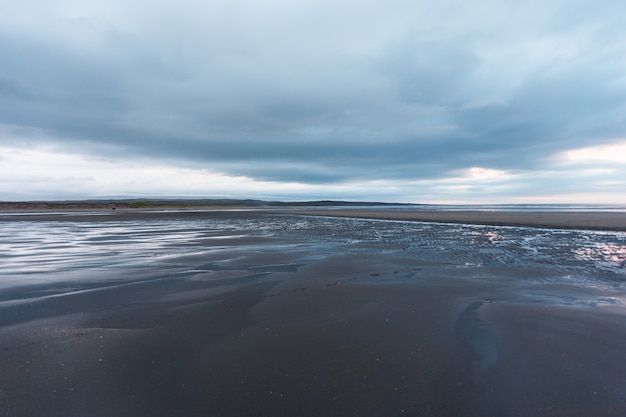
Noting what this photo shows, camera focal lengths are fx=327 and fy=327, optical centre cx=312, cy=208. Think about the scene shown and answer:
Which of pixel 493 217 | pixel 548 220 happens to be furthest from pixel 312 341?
pixel 493 217

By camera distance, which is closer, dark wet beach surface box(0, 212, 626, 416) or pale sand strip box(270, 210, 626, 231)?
dark wet beach surface box(0, 212, 626, 416)

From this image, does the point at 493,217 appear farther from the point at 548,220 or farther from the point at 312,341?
Result: the point at 312,341

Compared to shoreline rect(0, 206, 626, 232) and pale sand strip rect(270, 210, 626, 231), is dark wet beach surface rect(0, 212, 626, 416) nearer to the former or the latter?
pale sand strip rect(270, 210, 626, 231)

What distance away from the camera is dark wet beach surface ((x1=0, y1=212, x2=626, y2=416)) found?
3.31 meters

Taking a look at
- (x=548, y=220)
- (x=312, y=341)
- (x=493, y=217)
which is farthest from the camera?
(x=493, y=217)

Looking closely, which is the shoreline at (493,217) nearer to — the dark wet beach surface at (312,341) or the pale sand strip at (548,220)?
the pale sand strip at (548,220)

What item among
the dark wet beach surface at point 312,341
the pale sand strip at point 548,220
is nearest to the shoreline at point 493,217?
the pale sand strip at point 548,220

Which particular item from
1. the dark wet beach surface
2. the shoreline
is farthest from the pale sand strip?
the dark wet beach surface

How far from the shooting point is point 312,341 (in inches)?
184

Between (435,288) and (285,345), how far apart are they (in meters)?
4.26

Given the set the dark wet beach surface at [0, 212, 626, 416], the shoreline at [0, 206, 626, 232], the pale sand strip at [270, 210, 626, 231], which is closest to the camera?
the dark wet beach surface at [0, 212, 626, 416]

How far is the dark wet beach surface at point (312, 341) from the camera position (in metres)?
3.31

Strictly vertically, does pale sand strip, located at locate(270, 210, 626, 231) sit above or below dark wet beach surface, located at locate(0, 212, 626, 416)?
above

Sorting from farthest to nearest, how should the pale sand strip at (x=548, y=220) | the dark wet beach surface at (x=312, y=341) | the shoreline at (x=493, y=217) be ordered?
1. the shoreline at (x=493, y=217)
2. the pale sand strip at (x=548, y=220)
3. the dark wet beach surface at (x=312, y=341)
